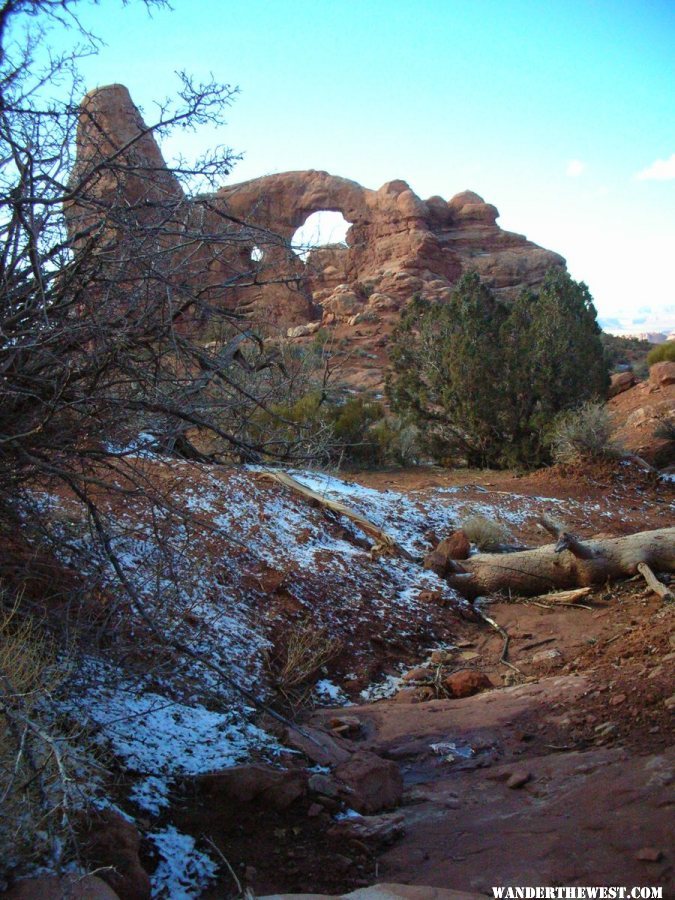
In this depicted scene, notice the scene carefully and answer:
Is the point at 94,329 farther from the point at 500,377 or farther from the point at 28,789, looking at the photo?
the point at 500,377

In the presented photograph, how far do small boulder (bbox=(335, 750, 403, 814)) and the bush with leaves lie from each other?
487 inches

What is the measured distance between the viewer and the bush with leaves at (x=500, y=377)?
16.9 metres

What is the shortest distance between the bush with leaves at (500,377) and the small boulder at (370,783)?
40.6ft

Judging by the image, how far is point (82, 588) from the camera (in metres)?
4.16

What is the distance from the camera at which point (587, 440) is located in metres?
14.4

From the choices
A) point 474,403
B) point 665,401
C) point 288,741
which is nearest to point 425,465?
point 474,403

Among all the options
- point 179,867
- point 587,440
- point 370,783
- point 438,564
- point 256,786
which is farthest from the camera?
point 587,440

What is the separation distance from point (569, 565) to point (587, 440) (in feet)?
22.2

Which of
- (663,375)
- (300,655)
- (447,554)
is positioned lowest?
(300,655)

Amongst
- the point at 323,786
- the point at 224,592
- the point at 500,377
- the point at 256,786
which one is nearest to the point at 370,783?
the point at 323,786

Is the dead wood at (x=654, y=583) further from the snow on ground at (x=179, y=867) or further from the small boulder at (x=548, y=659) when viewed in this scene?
the snow on ground at (x=179, y=867)

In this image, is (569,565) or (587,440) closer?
(569,565)

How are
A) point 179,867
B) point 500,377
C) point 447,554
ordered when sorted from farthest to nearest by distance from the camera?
point 500,377 → point 447,554 → point 179,867

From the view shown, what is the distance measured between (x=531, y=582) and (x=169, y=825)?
5601 millimetres
